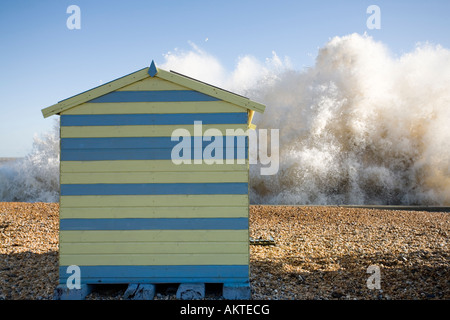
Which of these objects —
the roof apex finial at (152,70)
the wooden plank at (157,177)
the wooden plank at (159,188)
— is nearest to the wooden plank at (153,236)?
the wooden plank at (159,188)

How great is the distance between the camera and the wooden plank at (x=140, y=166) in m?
4.91

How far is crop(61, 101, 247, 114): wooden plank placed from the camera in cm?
497

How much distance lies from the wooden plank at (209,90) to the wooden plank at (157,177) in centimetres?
93

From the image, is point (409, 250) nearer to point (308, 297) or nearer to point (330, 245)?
point (330, 245)

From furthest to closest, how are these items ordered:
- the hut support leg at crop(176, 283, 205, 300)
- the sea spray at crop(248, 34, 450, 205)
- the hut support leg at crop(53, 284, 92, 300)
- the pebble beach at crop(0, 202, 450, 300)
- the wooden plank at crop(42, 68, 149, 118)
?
the sea spray at crop(248, 34, 450, 205)
the pebble beach at crop(0, 202, 450, 300)
the wooden plank at crop(42, 68, 149, 118)
the hut support leg at crop(53, 284, 92, 300)
the hut support leg at crop(176, 283, 205, 300)

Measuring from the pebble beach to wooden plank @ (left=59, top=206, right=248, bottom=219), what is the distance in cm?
111

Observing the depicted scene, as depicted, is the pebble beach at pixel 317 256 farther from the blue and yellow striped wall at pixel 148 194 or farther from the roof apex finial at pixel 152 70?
the roof apex finial at pixel 152 70

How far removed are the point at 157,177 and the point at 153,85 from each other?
4.23 feet

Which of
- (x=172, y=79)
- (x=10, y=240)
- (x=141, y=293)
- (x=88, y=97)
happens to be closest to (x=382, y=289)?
(x=141, y=293)

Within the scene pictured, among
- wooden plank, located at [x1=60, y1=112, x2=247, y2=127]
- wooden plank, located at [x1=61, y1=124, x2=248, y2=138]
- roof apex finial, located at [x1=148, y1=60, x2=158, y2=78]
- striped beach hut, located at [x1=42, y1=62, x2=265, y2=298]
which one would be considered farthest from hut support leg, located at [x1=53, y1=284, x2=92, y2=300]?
roof apex finial, located at [x1=148, y1=60, x2=158, y2=78]

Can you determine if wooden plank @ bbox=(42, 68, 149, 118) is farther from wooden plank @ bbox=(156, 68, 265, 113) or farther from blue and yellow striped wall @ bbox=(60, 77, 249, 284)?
wooden plank @ bbox=(156, 68, 265, 113)

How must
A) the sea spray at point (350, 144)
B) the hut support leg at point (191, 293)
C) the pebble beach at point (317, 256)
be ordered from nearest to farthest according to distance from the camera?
the hut support leg at point (191, 293) < the pebble beach at point (317, 256) < the sea spray at point (350, 144)

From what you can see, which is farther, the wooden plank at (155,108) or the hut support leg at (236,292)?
the wooden plank at (155,108)

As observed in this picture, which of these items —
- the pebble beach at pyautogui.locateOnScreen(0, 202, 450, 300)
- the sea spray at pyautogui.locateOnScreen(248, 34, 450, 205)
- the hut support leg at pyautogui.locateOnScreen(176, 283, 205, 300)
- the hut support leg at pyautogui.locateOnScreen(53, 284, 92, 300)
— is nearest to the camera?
the hut support leg at pyautogui.locateOnScreen(176, 283, 205, 300)
